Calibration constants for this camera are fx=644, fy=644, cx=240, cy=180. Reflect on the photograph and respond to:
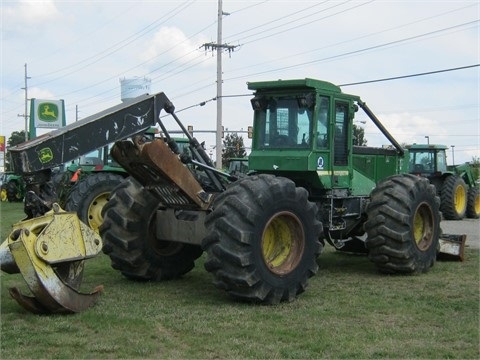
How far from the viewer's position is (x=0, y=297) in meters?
7.44

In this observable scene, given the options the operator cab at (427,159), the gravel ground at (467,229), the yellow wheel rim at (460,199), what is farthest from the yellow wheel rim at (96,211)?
the yellow wheel rim at (460,199)

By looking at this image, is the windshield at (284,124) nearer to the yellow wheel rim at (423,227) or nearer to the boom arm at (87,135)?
the boom arm at (87,135)

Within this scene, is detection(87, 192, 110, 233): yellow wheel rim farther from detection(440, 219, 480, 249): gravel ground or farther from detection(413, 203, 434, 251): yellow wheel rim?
detection(440, 219, 480, 249): gravel ground

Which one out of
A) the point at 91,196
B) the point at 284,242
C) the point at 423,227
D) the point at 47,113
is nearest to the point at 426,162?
the point at 423,227

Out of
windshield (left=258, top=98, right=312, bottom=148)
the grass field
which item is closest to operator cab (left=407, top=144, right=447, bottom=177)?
windshield (left=258, top=98, right=312, bottom=148)

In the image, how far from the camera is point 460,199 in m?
20.5

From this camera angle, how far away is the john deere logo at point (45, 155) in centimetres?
643

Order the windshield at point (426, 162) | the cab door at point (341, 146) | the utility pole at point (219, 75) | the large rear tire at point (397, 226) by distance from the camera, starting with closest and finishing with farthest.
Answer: the large rear tire at point (397, 226) < the cab door at point (341, 146) < the windshield at point (426, 162) < the utility pole at point (219, 75)

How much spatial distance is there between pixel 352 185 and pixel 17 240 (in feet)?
17.2

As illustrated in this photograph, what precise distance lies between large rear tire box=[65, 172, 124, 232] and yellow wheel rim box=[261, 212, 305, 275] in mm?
6282

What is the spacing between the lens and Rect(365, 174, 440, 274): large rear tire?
8.84 meters

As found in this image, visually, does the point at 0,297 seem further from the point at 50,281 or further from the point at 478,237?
the point at 478,237

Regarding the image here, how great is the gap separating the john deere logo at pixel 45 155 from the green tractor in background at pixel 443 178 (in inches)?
602

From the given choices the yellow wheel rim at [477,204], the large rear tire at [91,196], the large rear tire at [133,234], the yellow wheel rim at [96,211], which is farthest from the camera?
the yellow wheel rim at [477,204]
